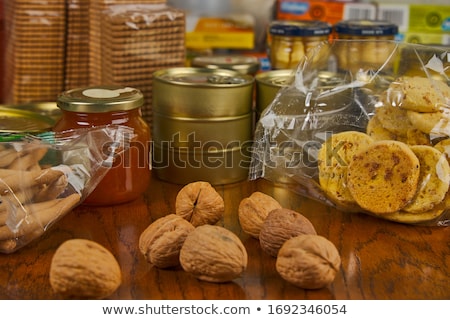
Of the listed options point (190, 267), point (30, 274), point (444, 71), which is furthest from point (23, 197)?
point (444, 71)

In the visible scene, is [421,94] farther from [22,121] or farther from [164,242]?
[22,121]

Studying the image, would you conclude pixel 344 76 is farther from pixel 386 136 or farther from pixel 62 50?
pixel 62 50

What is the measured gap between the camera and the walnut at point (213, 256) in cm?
74

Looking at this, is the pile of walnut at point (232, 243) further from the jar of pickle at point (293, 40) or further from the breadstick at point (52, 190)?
the jar of pickle at point (293, 40)

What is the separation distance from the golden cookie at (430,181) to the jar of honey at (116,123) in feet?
1.28

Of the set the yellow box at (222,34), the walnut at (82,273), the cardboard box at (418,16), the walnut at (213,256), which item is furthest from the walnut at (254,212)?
the cardboard box at (418,16)

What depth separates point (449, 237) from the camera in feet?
2.95

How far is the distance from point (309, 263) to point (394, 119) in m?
0.34

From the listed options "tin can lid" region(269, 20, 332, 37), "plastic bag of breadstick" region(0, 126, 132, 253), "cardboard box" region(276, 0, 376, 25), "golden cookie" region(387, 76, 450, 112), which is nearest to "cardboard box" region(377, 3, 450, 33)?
"cardboard box" region(276, 0, 376, 25)

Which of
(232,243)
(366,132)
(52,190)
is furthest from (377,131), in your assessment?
(52,190)

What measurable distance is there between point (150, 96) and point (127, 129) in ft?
0.79

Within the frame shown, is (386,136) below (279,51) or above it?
below

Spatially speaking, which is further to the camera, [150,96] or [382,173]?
[150,96]

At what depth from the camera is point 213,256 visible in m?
0.73
